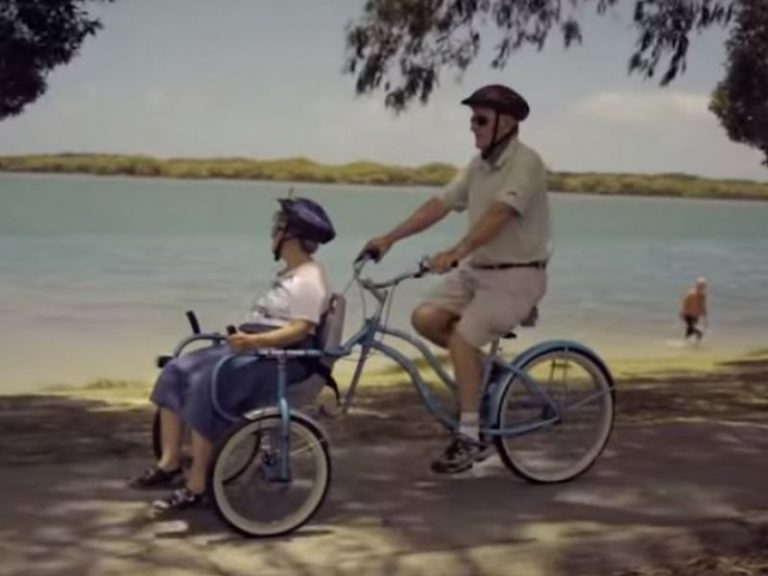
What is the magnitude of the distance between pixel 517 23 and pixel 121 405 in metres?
3.12

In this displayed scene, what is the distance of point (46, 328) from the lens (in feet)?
29.9

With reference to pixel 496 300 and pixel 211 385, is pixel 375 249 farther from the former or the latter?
pixel 211 385

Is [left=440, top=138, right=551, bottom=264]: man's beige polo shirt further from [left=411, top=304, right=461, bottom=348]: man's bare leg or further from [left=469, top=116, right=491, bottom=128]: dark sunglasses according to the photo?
[left=411, top=304, right=461, bottom=348]: man's bare leg

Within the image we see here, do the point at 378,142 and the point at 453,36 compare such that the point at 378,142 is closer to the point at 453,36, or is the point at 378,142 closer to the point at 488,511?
the point at 453,36

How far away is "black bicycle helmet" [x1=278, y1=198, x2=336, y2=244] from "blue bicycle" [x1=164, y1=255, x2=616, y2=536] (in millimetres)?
233

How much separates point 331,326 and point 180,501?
0.76 m

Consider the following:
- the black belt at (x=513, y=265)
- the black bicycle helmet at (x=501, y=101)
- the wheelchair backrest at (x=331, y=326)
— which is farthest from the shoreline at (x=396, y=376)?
the black bicycle helmet at (x=501, y=101)

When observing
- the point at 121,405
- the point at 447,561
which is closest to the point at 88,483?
the point at 447,561

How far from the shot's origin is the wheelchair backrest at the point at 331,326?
18.4 feet

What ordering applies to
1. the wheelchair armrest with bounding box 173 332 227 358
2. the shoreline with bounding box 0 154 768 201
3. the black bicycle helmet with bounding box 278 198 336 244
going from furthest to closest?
1. the shoreline with bounding box 0 154 768 201
2. the wheelchair armrest with bounding box 173 332 227 358
3. the black bicycle helmet with bounding box 278 198 336 244

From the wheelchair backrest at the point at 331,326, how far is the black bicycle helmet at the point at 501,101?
0.93 metres

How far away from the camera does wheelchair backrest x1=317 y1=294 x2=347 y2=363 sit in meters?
5.60

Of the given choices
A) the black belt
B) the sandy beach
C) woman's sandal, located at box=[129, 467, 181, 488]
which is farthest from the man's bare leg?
woman's sandal, located at box=[129, 467, 181, 488]

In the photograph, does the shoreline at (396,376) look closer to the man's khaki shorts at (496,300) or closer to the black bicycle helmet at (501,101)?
the man's khaki shorts at (496,300)
